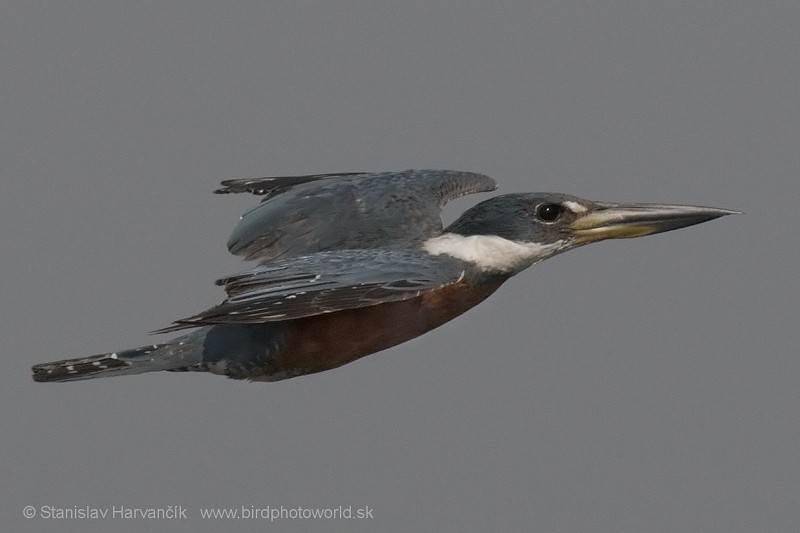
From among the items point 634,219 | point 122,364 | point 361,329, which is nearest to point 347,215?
point 361,329

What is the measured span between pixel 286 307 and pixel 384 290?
32.3 inches

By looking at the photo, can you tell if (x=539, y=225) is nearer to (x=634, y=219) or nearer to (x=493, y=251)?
(x=493, y=251)

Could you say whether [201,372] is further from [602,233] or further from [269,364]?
[602,233]

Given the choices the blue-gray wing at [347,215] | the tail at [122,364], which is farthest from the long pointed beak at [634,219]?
the tail at [122,364]

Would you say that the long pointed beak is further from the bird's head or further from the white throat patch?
the white throat patch

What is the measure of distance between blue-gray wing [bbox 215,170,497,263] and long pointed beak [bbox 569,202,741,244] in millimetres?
1427

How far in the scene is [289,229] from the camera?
1416cm

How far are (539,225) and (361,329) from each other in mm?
1813

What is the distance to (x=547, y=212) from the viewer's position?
A: 13156mm

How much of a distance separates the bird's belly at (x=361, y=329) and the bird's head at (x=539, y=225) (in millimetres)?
316

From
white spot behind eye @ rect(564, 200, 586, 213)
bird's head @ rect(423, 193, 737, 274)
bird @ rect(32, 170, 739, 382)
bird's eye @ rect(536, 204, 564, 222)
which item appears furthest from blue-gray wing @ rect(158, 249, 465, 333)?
white spot behind eye @ rect(564, 200, 586, 213)

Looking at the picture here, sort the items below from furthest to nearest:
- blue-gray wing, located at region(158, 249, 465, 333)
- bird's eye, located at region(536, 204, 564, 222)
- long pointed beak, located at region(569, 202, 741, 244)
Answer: long pointed beak, located at region(569, 202, 741, 244) → bird's eye, located at region(536, 204, 564, 222) → blue-gray wing, located at region(158, 249, 465, 333)

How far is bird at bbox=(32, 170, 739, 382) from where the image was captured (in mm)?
12141

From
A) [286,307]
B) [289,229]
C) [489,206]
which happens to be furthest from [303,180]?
[286,307]
